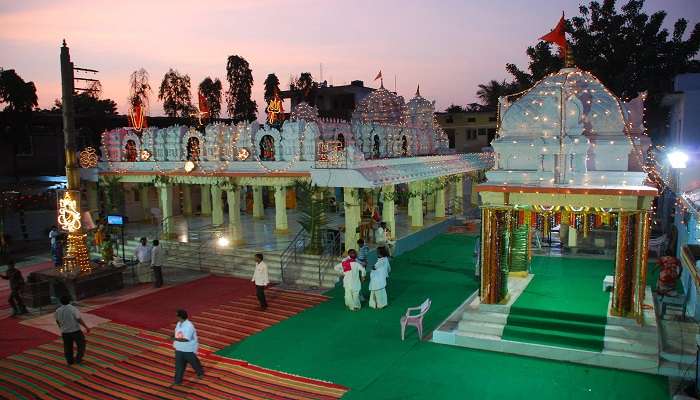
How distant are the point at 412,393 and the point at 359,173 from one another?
758 centimetres

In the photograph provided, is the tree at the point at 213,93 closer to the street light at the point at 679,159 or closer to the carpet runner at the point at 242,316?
the carpet runner at the point at 242,316

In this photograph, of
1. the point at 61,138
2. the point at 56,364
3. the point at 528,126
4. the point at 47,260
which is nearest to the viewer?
the point at 56,364

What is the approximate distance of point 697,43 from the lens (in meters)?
27.0

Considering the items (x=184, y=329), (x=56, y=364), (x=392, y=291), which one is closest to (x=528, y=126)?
(x=392, y=291)

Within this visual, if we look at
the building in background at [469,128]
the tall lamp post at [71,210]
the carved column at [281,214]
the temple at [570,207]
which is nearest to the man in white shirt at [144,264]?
the tall lamp post at [71,210]

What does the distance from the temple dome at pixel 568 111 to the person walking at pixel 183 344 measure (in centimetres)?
698

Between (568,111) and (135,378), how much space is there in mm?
9215

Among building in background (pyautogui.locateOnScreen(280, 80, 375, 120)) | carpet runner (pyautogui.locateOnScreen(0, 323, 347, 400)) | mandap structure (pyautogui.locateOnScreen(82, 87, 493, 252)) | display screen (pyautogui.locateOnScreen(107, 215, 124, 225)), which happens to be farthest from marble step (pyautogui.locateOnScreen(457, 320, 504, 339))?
building in background (pyautogui.locateOnScreen(280, 80, 375, 120))

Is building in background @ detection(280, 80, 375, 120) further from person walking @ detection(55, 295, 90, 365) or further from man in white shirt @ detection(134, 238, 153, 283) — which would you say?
person walking @ detection(55, 295, 90, 365)

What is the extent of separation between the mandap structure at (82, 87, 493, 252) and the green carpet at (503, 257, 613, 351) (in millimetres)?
5426

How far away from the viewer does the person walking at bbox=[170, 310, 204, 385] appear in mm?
7988

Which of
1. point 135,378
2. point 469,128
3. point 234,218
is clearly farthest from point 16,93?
point 469,128

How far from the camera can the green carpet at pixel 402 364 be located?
780cm

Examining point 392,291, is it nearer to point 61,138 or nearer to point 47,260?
point 47,260
